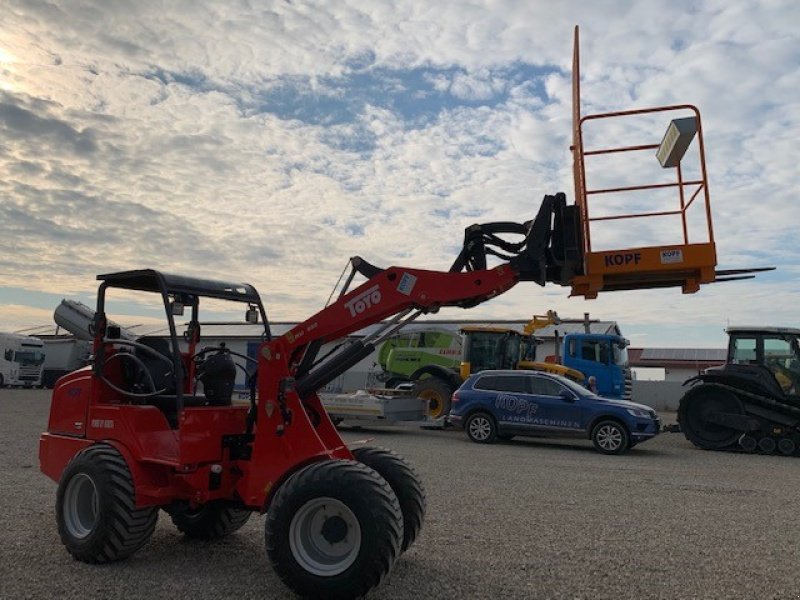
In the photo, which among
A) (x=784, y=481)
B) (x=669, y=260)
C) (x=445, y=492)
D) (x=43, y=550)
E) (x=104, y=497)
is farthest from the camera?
(x=784, y=481)

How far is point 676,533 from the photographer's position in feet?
23.9

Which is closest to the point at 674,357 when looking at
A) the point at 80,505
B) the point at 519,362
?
the point at 519,362

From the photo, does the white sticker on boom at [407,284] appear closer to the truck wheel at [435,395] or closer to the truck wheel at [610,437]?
the truck wheel at [610,437]

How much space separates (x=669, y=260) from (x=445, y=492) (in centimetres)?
518

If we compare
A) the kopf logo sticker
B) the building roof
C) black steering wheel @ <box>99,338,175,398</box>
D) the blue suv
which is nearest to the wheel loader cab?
black steering wheel @ <box>99,338,175,398</box>

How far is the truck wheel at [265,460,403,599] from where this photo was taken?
4848 millimetres

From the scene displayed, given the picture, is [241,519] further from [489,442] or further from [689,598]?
[489,442]

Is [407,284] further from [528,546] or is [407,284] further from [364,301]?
[528,546]

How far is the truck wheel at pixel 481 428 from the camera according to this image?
52.2 ft

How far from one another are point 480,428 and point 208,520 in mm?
9995

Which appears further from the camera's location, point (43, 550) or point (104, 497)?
point (43, 550)

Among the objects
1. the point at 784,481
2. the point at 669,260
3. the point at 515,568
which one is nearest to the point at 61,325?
the point at 515,568

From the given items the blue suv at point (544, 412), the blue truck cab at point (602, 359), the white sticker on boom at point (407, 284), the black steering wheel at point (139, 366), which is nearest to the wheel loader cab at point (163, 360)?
the black steering wheel at point (139, 366)

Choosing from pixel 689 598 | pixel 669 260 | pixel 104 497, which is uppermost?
pixel 669 260
